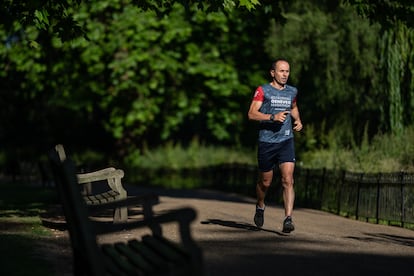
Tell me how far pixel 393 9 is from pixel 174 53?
1577cm

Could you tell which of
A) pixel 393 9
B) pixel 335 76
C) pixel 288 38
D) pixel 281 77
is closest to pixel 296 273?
pixel 281 77

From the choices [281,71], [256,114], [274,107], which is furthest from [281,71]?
[256,114]

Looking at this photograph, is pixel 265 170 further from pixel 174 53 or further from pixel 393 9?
pixel 174 53

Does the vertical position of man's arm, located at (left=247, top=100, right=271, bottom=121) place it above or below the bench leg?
above

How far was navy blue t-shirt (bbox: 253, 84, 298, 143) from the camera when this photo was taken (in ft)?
36.9

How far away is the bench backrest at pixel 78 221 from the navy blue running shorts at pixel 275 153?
16.3 ft

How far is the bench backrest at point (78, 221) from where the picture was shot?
595 centimetres

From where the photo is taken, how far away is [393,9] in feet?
55.1

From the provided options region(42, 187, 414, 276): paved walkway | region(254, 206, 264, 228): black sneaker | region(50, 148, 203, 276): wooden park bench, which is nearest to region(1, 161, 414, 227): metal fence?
region(42, 187, 414, 276): paved walkway

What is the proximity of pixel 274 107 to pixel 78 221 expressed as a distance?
5453mm

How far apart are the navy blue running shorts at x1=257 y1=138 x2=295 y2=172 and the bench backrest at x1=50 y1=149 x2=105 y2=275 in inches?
196

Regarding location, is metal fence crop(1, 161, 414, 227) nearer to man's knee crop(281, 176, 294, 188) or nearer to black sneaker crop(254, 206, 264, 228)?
black sneaker crop(254, 206, 264, 228)

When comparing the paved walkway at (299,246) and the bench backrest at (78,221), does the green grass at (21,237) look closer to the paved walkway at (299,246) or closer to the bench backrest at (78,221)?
the paved walkway at (299,246)

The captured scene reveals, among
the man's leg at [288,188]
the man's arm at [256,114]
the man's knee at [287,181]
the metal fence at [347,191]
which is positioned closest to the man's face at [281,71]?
the man's arm at [256,114]
